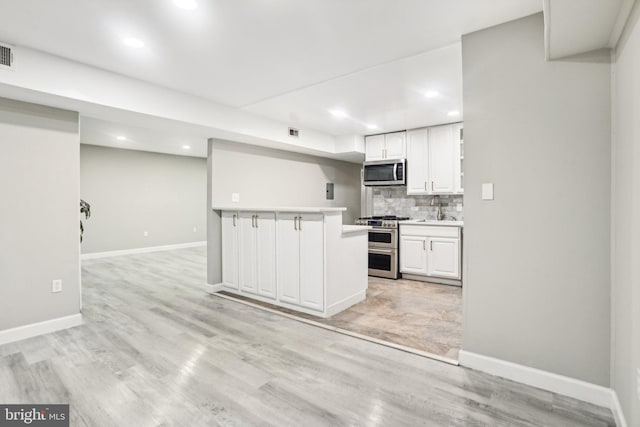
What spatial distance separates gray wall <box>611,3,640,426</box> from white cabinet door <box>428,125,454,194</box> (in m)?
3.21

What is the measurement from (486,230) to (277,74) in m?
2.29

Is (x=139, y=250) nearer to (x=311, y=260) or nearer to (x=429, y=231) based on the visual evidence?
(x=311, y=260)

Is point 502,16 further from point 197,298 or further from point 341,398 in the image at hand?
point 197,298

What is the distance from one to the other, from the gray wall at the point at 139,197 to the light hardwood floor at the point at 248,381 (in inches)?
179

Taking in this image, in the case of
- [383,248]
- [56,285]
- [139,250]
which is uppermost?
[383,248]

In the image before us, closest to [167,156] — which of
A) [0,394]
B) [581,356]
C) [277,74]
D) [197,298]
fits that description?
[197,298]

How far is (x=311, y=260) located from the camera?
3348mm

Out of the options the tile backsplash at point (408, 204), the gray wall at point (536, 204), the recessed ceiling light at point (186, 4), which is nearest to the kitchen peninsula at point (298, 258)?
the gray wall at point (536, 204)

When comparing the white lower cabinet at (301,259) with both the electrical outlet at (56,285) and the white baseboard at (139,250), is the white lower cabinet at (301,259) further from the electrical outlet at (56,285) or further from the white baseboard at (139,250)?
the white baseboard at (139,250)

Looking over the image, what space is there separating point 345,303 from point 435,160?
2.84 m

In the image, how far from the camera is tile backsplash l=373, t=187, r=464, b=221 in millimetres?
5297

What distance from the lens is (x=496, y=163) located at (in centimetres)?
218

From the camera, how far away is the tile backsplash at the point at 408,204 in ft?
17.4

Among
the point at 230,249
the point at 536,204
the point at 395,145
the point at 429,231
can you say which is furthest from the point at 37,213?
the point at 395,145
